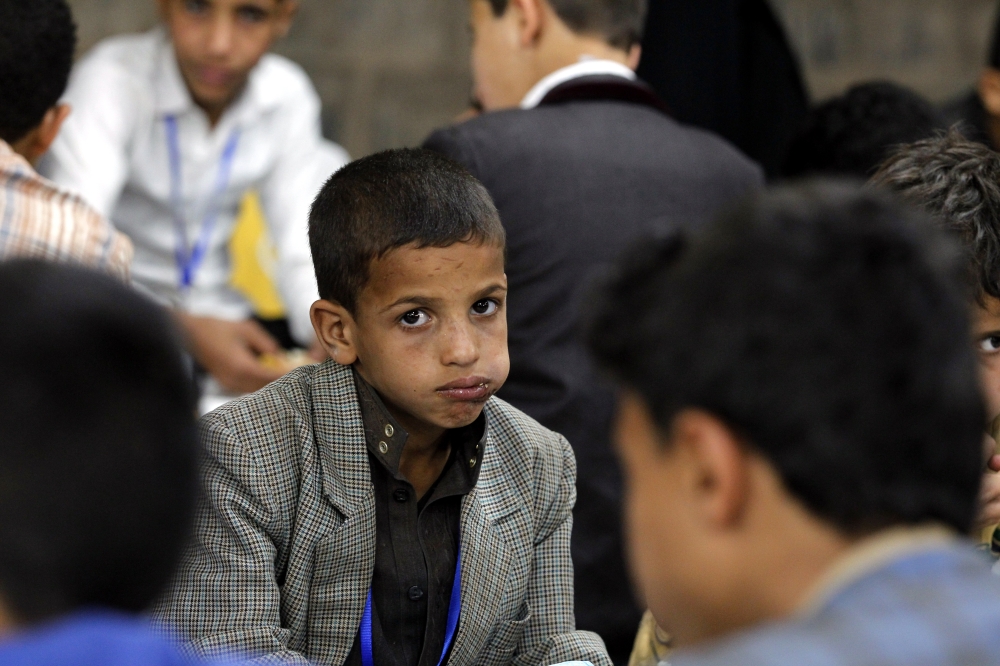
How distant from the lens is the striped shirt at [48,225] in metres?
1.85

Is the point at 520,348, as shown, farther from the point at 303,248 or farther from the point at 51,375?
the point at 51,375

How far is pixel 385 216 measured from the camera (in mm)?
1840

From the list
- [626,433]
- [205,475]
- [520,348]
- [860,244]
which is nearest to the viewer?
[860,244]

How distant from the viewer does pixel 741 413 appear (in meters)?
1.01

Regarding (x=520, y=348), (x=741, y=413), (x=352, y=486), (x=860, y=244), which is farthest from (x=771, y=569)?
(x=520, y=348)

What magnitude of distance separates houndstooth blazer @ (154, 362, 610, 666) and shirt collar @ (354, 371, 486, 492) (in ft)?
0.08

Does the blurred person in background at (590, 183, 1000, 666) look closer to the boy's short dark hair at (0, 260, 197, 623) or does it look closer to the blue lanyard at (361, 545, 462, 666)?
the boy's short dark hair at (0, 260, 197, 623)

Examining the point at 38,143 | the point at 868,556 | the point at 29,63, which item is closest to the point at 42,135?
the point at 38,143

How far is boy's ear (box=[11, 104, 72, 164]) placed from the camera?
7.63 ft

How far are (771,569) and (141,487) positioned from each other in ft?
1.60

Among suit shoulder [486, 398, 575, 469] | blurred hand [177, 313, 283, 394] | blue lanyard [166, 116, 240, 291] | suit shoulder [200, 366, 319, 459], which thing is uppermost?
suit shoulder [200, 366, 319, 459]

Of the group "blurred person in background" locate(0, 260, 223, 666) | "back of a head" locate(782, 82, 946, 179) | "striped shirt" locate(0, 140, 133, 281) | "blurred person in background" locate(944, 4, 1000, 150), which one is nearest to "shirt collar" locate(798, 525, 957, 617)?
Result: "blurred person in background" locate(0, 260, 223, 666)

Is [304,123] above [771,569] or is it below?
below

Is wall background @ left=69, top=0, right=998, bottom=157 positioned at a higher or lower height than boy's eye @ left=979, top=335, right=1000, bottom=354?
lower
